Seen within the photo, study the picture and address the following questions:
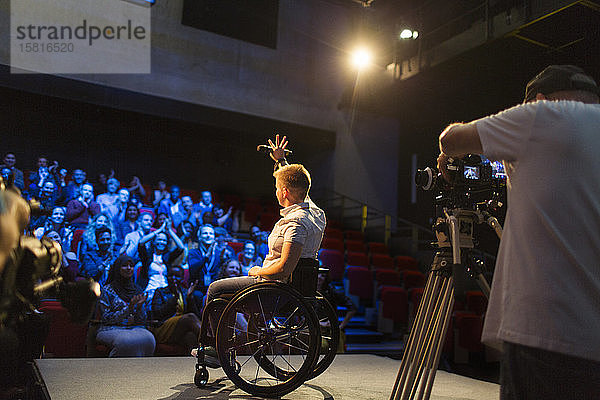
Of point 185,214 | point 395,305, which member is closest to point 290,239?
point 395,305

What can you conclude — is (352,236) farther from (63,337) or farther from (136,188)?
(63,337)

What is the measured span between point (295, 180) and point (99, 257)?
2639mm

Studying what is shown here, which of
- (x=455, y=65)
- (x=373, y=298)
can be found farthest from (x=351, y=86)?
(x=373, y=298)

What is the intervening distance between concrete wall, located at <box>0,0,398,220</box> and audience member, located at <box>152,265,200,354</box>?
383 cm

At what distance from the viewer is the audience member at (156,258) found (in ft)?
12.1

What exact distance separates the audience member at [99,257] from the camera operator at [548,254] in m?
3.46

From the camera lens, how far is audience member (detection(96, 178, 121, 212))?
192 inches

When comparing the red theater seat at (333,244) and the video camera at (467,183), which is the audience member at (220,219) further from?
the video camera at (467,183)

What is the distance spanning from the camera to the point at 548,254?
0.86m

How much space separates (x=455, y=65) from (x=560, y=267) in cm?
545

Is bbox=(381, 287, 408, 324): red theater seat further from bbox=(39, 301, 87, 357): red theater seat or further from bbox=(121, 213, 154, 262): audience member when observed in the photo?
bbox=(39, 301, 87, 357): red theater seat

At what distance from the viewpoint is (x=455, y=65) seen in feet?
18.9

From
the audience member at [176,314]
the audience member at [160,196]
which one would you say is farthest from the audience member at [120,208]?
the audience member at [176,314]

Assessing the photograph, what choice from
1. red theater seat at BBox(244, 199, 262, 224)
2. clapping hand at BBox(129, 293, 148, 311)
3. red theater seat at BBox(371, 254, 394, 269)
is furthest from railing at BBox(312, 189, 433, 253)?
clapping hand at BBox(129, 293, 148, 311)
